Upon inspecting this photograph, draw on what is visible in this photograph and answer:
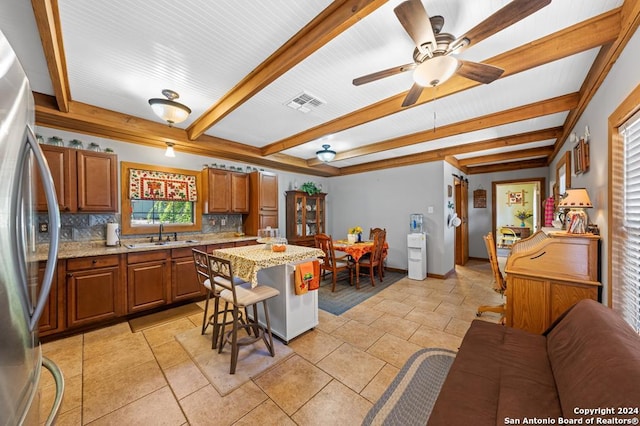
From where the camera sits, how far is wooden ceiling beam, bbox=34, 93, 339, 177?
268cm

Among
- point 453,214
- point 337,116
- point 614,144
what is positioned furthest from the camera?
point 453,214

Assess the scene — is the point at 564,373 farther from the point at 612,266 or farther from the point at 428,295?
the point at 428,295

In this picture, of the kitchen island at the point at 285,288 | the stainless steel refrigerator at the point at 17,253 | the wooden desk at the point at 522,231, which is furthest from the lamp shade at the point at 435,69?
the wooden desk at the point at 522,231

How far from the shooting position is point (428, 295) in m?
3.88

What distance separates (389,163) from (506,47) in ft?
11.9

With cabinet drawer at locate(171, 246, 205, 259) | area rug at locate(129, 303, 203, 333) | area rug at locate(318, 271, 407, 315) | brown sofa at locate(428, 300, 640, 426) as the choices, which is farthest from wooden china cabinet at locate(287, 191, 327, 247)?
brown sofa at locate(428, 300, 640, 426)

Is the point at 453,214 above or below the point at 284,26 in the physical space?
below

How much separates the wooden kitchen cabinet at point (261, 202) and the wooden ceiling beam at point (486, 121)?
1.89 meters

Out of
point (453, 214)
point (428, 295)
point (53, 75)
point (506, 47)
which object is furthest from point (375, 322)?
point (53, 75)

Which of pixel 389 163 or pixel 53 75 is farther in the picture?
pixel 389 163

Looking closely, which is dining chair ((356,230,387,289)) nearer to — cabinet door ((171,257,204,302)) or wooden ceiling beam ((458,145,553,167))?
cabinet door ((171,257,204,302))

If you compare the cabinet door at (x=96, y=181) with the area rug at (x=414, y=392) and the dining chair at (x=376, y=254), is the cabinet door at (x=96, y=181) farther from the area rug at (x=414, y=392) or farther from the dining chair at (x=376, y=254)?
the dining chair at (x=376, y=254)

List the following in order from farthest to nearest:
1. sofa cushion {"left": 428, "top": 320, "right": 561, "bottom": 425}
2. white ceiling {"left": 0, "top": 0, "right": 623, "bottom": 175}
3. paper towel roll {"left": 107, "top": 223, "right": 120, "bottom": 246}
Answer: paper towel roll {"left": 107, "top": 223, "right": 120, "bottom": 246} → white ceiling {"left": 0, "top": 0, "right": 623, "bottom": 175} → sofa cushion {"left": 428, "top": 320, "right": 561, "bottom": 425}

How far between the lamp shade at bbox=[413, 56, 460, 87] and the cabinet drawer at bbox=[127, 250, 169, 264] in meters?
3.53
